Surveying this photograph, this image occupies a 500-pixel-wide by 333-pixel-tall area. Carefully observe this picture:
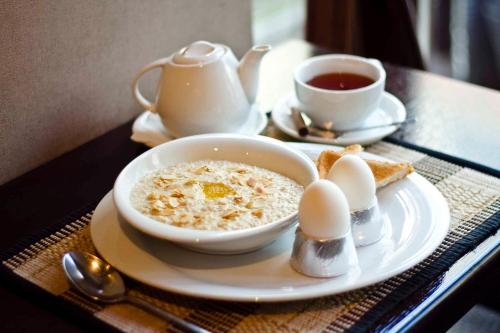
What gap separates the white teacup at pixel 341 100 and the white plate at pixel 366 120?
0.03 meters

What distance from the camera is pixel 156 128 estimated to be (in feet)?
4.22

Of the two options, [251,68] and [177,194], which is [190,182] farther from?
[251,68]

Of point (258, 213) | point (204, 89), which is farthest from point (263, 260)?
point (204, 89)

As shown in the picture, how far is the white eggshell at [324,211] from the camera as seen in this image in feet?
2.81

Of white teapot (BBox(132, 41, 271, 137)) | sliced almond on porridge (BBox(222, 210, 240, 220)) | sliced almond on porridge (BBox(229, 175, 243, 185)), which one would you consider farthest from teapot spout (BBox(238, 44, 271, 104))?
sliced almond on porridge (BBox(222, 210, 240, 220))

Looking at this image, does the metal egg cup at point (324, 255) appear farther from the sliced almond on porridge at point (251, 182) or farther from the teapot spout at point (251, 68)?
the teapot spout at point (251, 68)

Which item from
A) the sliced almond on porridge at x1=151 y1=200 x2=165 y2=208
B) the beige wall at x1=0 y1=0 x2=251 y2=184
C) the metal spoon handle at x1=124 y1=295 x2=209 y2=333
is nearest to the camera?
the metal spoon handle at x1=124 y1=295 x2=209 y2=333

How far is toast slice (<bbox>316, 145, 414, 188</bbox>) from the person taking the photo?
1059mm

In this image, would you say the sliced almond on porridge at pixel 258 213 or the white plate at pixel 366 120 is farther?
the white plate at pixel 366 120

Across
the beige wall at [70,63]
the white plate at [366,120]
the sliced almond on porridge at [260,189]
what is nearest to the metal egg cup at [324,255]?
the sliced almond on porridge at [260,189]

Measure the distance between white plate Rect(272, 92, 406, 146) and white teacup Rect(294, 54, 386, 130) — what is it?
29 millimetres

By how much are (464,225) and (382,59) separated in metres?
1.26

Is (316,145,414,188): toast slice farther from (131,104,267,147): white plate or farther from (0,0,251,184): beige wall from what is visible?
(0,0,251,184): beige wall

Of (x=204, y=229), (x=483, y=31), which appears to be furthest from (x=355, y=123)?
(x=483, y=31)
